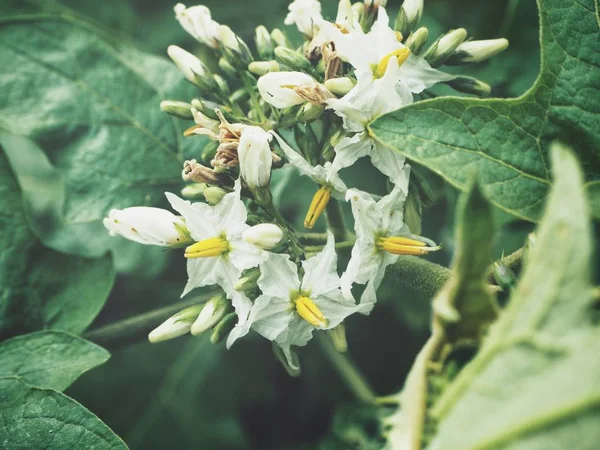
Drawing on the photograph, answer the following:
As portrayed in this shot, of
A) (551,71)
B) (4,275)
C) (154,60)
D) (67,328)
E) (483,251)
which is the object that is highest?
(154,60)

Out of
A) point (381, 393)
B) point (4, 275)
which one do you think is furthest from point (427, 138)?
point (381, 393)

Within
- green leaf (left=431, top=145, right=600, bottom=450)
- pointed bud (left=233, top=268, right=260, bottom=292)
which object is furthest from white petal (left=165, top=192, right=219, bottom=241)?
green leaf (left=431, top=145, right=600, bottom=450)

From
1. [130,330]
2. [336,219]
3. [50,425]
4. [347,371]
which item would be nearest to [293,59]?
[336,219]

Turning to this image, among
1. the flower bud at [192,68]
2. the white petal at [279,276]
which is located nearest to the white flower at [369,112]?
the white petal at [279,276]

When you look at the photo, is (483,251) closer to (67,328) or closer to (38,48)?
(67,328)

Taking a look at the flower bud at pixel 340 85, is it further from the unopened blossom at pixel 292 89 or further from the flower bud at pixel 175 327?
the flower bud at pixel 175 327

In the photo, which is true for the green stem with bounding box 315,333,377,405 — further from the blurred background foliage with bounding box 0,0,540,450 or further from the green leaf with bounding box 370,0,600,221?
the green leaf with bounding box 370,0,600,221
